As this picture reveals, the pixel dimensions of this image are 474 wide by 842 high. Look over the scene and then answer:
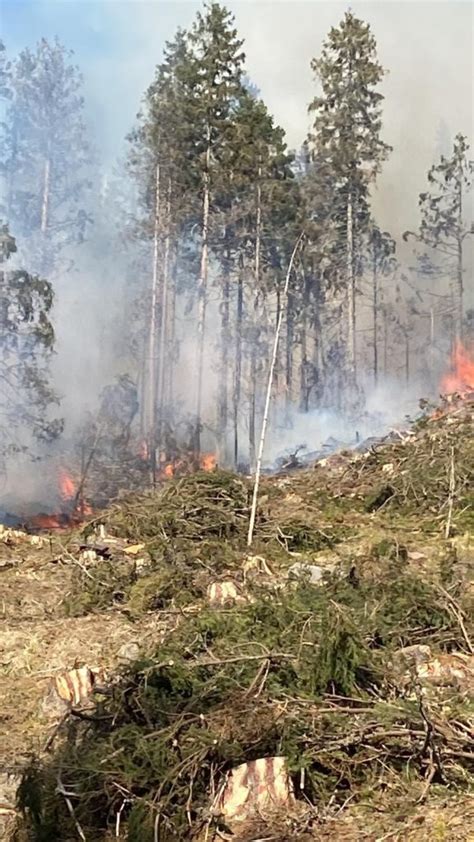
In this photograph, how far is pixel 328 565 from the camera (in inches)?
332

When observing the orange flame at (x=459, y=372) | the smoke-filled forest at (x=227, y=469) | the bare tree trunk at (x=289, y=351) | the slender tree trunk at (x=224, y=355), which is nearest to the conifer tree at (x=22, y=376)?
the smoke-filled forest at (x=227, y=469)

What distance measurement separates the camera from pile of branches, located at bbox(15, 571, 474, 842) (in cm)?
Result: 369

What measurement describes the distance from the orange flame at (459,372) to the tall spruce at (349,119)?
15.2ft

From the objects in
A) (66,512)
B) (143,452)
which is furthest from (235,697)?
(143,452)

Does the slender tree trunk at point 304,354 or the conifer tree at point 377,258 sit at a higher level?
the conifer tree at point 377,258

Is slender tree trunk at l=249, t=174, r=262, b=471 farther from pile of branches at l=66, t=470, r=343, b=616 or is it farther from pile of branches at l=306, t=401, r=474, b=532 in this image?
pile of branches at l=66, t=470, r=343, b=616

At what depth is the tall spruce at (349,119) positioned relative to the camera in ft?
96.5

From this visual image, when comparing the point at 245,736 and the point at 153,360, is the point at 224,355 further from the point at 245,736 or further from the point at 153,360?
the point at 245,736

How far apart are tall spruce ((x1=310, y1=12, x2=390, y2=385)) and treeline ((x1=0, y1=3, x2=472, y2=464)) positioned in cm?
6

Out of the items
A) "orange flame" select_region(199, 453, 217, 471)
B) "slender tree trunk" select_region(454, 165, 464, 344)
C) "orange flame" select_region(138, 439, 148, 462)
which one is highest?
"slender tree trunk" select_region(454, 165, 464, 344)

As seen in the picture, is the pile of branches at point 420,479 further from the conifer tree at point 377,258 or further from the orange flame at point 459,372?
the conifer tree at point 377,258

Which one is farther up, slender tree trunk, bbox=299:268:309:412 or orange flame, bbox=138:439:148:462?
slender tree trunk, bbox=299:268:309:412

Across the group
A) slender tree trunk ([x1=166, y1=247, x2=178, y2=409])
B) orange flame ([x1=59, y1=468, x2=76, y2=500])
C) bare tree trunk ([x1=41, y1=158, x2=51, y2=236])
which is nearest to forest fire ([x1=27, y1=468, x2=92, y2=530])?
Result: orange flame ([x1=59, y1=468, x2=76, y2=500])

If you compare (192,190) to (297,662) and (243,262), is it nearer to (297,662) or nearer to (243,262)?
(243,262)
